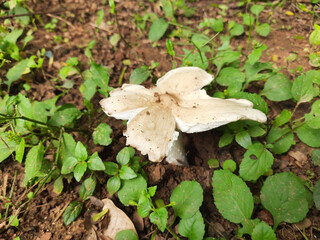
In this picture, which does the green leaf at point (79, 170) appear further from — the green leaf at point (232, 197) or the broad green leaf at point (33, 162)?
the green leaf at point (232, 197)

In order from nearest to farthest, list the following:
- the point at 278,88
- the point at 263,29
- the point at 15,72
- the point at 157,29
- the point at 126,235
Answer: the point at 126,235
the point at 278,88
the point at 15,72
the point at 263,29
the point at 157,29

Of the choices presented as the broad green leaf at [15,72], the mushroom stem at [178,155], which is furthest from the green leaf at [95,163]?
the broad green leaf at [15,72]

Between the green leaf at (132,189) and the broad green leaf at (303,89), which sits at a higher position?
the broad green leaf at (303,89)

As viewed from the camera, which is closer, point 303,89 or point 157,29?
point 303,89

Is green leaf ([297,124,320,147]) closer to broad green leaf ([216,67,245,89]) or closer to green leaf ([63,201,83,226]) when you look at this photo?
broad green leaf ([216,67,245,89])

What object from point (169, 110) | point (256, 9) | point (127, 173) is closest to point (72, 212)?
point (127, 173)

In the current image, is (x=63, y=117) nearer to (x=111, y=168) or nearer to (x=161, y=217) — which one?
(x=111, y=168)

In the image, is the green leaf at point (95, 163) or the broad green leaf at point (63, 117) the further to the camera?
the broad green leaf at point (63, 117)
